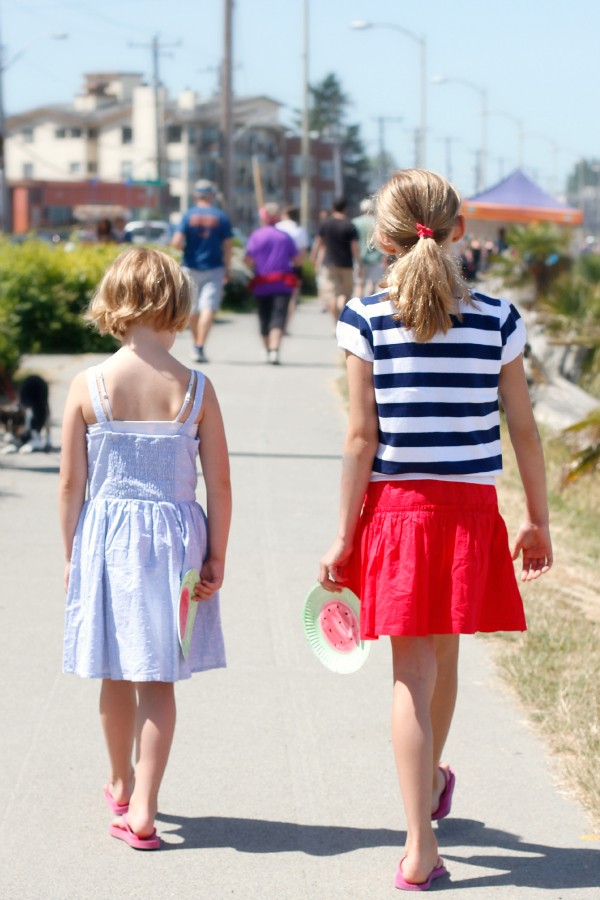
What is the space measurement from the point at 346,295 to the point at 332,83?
372ft

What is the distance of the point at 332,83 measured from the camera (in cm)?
12019

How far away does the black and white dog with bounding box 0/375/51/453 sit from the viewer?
8141mm

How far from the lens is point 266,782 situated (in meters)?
3.40

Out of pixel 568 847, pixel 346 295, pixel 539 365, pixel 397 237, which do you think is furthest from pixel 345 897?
pixel 346 295

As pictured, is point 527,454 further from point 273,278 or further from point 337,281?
point 337,281

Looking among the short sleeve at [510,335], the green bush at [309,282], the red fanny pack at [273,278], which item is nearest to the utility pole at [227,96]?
the green bush at [309,282]

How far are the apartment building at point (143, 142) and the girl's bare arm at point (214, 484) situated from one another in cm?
8238

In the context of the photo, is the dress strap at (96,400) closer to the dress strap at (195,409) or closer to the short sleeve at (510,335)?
the dress strap at (195,409)

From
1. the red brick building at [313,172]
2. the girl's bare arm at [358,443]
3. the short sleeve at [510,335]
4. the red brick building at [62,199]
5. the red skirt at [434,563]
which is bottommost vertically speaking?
the red skirt at [434,563]

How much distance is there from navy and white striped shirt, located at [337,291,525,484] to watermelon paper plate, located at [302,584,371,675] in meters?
0.43

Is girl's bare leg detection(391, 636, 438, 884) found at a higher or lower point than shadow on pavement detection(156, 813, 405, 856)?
higher

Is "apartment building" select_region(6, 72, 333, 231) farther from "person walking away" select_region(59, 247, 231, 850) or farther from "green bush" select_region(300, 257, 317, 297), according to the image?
"person walking away" select_region(59, 247, 231, 850)

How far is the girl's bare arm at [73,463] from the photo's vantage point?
9.53 ft

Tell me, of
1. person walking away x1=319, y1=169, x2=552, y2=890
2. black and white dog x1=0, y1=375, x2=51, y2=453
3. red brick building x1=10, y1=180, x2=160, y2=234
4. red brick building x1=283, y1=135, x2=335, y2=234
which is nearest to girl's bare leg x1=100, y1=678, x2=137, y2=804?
person walking away x1=319, y1=169, x2=552, y2=890
